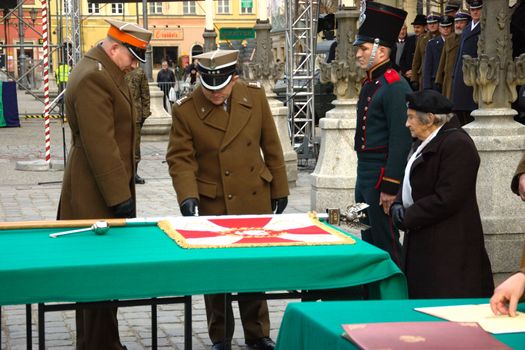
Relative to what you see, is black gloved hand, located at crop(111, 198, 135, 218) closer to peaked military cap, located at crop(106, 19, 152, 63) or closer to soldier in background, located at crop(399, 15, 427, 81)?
peaked military cap, located at crop(106, 19, 152, 63)

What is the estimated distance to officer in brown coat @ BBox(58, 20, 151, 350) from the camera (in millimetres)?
6504

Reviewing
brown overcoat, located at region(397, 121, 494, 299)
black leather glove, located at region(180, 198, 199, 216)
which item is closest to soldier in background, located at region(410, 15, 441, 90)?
black leather glove, located at region(180, 198, 199, 216)

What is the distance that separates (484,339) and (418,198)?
2.76 metres

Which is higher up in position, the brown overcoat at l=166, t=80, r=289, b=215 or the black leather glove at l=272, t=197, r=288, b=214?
the brown overcoat at l=166, t=80, r=289, b=215

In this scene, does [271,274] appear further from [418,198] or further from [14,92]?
[14,92]

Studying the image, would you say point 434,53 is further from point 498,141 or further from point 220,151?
point 220,151

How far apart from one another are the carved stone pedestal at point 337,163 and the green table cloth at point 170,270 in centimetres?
666

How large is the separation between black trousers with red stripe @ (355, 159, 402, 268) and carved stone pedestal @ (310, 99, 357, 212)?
171 inches

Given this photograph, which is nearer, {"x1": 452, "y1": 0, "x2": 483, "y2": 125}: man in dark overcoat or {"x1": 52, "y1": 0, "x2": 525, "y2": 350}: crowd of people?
{"x1": 52, "y1": 0, "x2": 525, "y2": 350}: crowd of people

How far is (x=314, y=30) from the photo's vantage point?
18234mm

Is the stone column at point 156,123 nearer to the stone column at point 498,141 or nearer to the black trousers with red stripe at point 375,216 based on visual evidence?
the stone column at point 498,141

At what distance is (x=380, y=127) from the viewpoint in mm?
7496

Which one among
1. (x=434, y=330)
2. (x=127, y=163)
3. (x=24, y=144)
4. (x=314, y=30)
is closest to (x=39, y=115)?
(x=24, y=144)

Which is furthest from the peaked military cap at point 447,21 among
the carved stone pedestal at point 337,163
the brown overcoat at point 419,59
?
the carved stone pedestal at point 337,163
